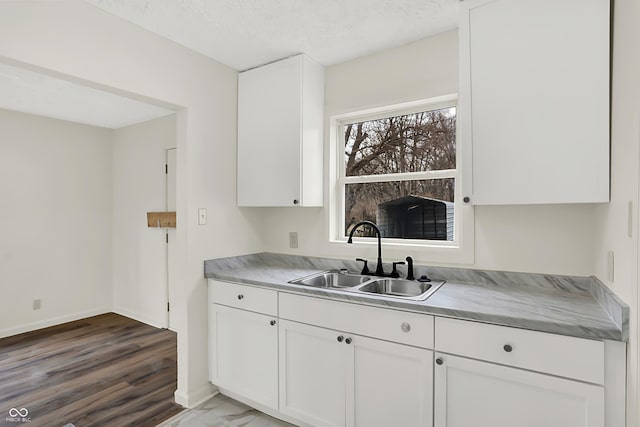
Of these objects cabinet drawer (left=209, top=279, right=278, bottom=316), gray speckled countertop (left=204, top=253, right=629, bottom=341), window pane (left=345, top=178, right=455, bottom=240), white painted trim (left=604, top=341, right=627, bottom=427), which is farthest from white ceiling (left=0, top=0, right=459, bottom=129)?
white painted trim (left=604, top=341, right=627, bottom=427)

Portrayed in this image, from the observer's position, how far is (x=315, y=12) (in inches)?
74.5

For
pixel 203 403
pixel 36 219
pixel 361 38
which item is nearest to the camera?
pixel 361 38

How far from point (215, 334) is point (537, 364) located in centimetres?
191

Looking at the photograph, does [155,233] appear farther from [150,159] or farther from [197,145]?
[197,145]

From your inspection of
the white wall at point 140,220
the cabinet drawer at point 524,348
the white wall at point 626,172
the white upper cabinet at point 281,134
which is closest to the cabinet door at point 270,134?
the white upper cabinet at point 281,134

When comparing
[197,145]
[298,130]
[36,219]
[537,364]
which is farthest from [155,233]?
[537,364]

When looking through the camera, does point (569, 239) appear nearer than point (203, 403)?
Yes

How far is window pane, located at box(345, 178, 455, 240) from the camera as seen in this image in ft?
7.35

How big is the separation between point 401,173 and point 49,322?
165 inches

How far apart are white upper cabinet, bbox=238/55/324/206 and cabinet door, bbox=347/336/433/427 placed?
111 centimetres

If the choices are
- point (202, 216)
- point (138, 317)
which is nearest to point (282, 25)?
point (202, 216)

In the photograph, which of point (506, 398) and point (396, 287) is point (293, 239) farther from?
point (506, 398)

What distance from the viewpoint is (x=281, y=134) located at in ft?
7.91

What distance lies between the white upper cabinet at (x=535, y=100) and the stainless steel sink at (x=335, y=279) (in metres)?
0.90
